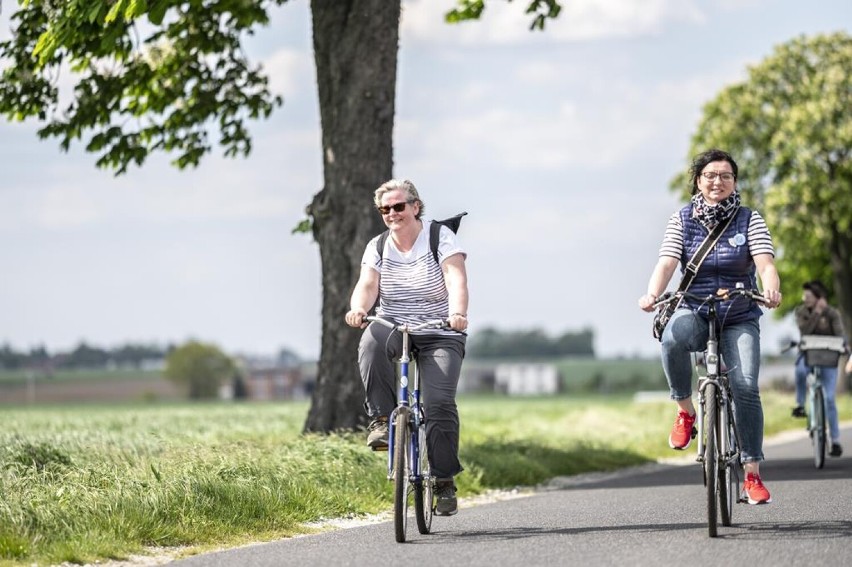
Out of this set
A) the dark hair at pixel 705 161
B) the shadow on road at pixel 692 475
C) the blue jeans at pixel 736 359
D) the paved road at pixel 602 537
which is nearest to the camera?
the paved road at pixel 602 537

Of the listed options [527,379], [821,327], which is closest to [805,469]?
[821,327]

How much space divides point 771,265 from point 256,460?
14.6 feet

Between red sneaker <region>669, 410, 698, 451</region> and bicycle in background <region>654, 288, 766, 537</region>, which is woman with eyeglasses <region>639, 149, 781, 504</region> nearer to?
bicycle in background <region>654, 288, 766, 537</region>

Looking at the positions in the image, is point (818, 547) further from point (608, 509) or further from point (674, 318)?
point (608, 509)

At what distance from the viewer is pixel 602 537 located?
873 centimetres

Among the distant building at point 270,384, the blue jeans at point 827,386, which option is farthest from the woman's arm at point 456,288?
the distant building at point 270,384

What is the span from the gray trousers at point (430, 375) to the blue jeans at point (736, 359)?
1310 mm

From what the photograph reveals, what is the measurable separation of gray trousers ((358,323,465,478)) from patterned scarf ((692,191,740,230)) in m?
1.64

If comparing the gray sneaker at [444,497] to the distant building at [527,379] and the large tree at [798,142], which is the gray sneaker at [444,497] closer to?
the large tree at [798,142]

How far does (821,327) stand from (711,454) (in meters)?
7.55

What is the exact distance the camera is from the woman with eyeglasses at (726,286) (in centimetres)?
879

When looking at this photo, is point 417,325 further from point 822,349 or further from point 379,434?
point 822,349

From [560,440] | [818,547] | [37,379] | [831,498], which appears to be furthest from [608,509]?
[37,379]

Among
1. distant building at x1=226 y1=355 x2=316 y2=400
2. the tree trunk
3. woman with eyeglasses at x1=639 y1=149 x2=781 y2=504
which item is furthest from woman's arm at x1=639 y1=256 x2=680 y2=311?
distant building at x1=226 y1=355 x2=316 y2=400
